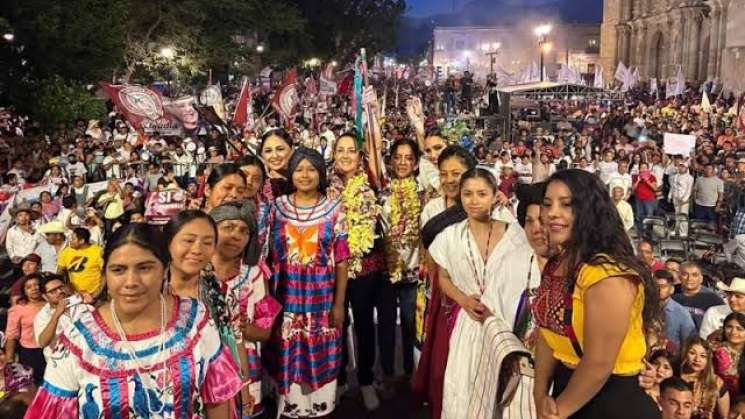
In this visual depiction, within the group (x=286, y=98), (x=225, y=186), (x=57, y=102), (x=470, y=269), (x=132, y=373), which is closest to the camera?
(x=132, y=373)

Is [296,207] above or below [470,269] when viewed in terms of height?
above

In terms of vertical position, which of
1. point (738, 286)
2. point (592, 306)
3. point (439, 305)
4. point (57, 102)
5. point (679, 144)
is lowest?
point (738, 286)

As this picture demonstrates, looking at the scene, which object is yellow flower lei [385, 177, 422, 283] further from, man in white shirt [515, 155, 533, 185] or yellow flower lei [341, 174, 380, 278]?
man in white shirt [515, 155, 533, 185]

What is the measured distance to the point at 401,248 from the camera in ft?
18.6

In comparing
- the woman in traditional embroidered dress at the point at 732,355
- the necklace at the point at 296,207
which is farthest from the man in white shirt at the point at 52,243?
the woman in traditional embroidered dress at the point at 732,355

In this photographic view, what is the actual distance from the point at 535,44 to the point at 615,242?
96.3 meters

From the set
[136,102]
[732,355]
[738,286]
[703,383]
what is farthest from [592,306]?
[136,102]

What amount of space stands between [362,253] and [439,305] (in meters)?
0.89

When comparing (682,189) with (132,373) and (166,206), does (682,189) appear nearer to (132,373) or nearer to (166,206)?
(166,206)

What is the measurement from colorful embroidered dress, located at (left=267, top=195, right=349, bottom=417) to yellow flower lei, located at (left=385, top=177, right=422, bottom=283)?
2.66 ft

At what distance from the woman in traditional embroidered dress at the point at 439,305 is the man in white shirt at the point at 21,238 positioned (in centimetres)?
614

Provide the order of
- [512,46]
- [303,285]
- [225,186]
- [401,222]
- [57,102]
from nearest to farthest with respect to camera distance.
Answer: [225,186] → [303,285] → [401,222] → [57,102] → [512,46]

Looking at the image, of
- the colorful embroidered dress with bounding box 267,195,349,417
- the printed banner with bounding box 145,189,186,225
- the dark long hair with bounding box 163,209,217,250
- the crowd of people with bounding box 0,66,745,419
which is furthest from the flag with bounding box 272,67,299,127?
the dark long hair with bounding box 163,209,217,250

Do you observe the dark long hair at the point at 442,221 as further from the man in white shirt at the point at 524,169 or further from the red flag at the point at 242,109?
the red flag at the point at 242,109
